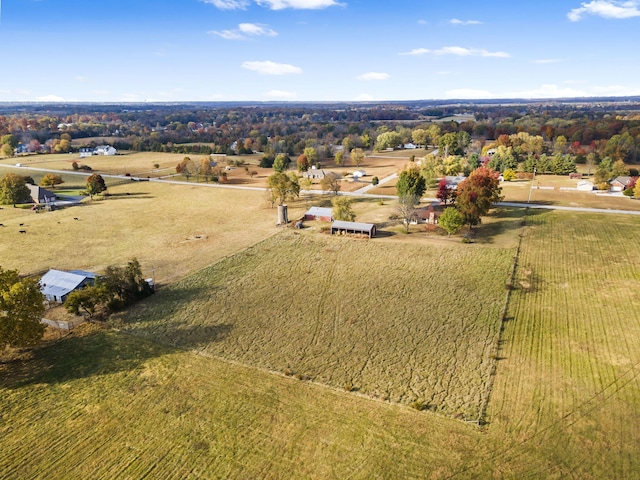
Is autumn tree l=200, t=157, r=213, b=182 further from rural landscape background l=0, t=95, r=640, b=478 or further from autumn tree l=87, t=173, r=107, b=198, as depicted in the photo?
rural landscape background l=0, t=95, r=640, b=478

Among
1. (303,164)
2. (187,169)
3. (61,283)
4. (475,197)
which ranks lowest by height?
(61,283)

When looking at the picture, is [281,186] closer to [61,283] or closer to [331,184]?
[331,184]

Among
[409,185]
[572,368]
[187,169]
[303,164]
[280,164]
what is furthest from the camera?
[303,164]

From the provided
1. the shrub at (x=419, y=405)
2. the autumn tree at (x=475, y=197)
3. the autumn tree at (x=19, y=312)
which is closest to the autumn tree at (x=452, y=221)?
the autumn tree at (x=475, y=197)

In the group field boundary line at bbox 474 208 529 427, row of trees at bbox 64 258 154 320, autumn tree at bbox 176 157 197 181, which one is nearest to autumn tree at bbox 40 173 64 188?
autumn tree at bbox 176 157 197 181

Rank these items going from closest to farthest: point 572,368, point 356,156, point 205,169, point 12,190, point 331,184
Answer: point 572,368
point 12,190
point 331,184
point 205,169
point 356,156

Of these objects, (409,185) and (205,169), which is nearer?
(409,185)

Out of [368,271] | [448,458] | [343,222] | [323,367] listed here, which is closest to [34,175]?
[343,222]

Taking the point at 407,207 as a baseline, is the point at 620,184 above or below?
above

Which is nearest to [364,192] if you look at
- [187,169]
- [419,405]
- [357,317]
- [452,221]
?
[452,221]
